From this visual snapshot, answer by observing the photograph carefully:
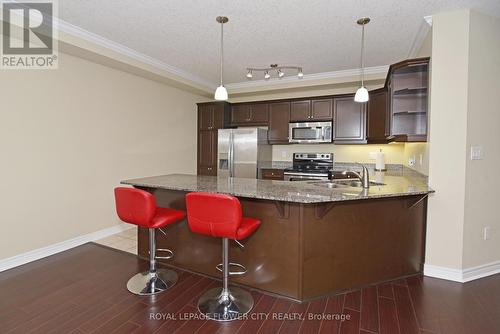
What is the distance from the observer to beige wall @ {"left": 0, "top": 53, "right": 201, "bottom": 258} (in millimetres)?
2779

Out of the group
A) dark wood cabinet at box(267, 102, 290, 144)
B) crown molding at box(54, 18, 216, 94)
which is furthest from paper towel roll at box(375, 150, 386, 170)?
crown molding at box(54, 18, 216, 94)

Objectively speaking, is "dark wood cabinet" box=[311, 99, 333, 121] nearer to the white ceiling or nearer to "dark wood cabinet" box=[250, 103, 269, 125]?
the white ceiling

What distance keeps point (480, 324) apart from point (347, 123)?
319 centimetres

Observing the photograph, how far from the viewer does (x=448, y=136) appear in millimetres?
2510

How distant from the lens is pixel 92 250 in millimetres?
3248

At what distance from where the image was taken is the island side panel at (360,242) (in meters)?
2.15

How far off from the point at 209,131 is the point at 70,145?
2.59 m

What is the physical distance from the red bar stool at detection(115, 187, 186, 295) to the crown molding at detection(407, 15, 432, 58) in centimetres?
313

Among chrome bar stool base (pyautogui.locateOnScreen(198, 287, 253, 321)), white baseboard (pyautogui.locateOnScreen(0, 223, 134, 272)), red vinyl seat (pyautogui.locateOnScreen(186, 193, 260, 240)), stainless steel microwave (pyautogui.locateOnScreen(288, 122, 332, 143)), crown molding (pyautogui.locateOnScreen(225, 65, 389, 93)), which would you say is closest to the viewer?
red vinyl seat (pyautogui.locateOnScreen(186, 193, 260, 240))

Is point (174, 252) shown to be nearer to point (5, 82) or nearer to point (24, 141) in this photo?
point (24, 141)

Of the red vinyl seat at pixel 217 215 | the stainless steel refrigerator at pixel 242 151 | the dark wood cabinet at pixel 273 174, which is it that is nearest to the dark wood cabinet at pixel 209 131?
the stainless steel refrigerator at pixel 242 151

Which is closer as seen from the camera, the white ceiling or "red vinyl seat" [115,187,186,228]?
"red vinyl seat" [115,187,186,228]

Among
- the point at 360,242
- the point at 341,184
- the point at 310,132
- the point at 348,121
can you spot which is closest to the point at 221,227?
the point at 360,242

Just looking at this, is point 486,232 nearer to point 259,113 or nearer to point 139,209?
point 139,209
